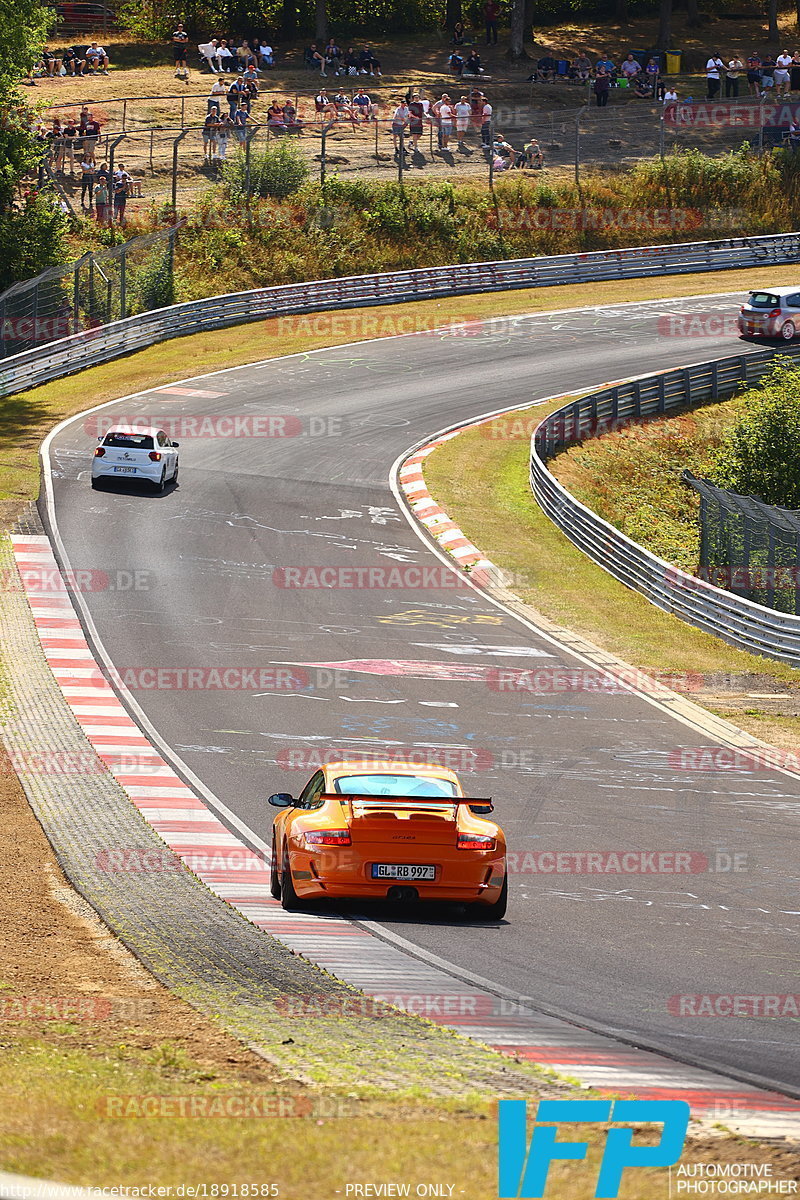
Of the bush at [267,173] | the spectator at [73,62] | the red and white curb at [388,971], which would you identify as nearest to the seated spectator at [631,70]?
the bush at [267,173]

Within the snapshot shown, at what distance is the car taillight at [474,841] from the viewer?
1214 cm

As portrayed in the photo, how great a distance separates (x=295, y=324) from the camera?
52.2 metres

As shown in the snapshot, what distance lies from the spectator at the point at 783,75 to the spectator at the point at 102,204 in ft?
109

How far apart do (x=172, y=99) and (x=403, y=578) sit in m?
43.7

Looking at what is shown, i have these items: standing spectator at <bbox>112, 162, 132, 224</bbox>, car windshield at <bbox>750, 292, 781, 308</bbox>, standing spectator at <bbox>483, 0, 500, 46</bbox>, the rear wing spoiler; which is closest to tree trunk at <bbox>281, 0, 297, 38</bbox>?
standing spectator at <bbox>483, 0, 500, 46</bbox>

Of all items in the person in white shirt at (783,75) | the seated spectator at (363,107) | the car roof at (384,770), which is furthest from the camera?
the person in white shirt at (783,75)

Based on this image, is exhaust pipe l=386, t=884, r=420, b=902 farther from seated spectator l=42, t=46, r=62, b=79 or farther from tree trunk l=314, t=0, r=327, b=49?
tree trunk l=314, t=0, r=327, b=49

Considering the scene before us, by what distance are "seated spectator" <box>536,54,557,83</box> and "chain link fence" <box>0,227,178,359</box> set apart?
2877 centimetres

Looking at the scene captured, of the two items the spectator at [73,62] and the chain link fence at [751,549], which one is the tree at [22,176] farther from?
the chain link fence at [751,549]

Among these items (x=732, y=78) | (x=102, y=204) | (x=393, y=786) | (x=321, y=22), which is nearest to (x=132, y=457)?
(x=393, y=786)

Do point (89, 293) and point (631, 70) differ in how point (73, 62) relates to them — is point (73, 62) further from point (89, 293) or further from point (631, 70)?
point (89, 293)

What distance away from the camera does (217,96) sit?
6438 centimetres

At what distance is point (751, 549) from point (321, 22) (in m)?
59.3

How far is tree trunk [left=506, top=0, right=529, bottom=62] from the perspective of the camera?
7669cm
